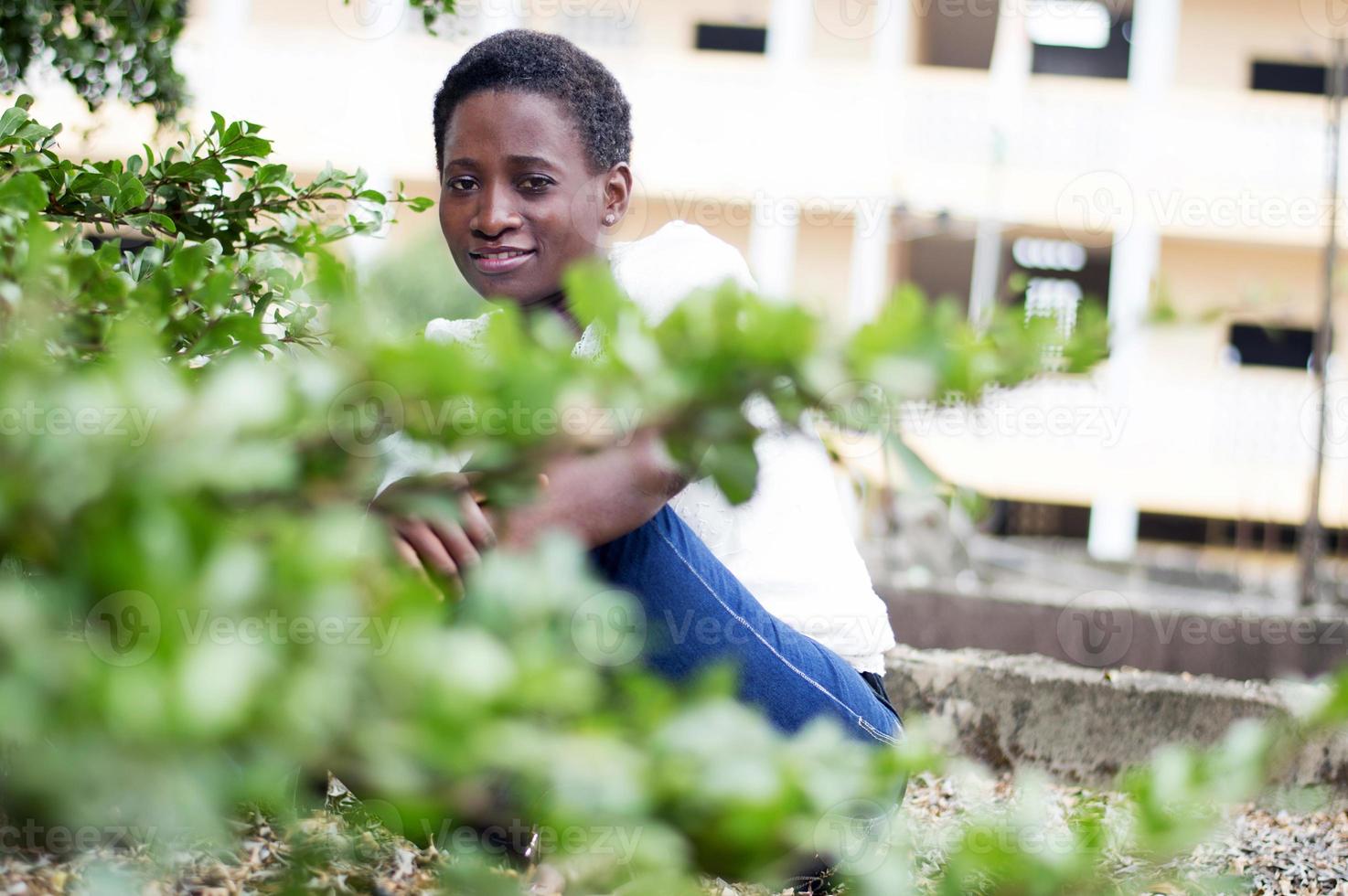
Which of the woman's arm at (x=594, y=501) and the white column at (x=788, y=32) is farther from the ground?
the white column at (x=788, y=32)

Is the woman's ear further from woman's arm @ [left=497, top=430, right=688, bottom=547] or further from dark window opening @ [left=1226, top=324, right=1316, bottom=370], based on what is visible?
dark window opening @ [left=1226, top=324, right=1316, bottom=370]

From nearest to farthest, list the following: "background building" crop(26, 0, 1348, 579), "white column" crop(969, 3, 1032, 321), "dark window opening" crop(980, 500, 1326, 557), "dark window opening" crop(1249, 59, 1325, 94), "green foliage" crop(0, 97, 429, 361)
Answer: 1. "green foliage" crop(0, 97, 429, 361)
2. "white column" crop(969, 3, 1032, 321)
3. "background building" crop(26, 0, 1348, 579)
4. "dark window opening" crop(980, 500, 1326, 557)
5. "dark window opening" crop(1249, 59, 1325, 94)

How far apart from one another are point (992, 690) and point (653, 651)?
1476 mm

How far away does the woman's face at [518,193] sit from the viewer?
221cm

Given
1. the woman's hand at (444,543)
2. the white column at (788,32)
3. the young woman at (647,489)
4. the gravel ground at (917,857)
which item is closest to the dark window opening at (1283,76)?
the white column at (788,32)

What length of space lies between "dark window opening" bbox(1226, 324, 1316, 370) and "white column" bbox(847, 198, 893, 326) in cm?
405

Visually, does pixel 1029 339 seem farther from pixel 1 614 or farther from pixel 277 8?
pixel 277 8

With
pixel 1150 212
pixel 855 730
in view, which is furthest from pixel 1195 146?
pixel 855 730

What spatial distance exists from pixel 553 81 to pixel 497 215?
0.90 feet

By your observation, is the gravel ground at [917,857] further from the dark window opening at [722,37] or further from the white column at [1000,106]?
the dark window opening at [722,37]

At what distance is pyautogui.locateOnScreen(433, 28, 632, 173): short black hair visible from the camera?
2256mm

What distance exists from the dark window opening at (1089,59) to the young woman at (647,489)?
590 inches

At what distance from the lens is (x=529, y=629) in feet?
2.19

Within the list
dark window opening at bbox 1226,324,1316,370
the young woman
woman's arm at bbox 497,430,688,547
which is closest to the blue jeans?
the young woman
